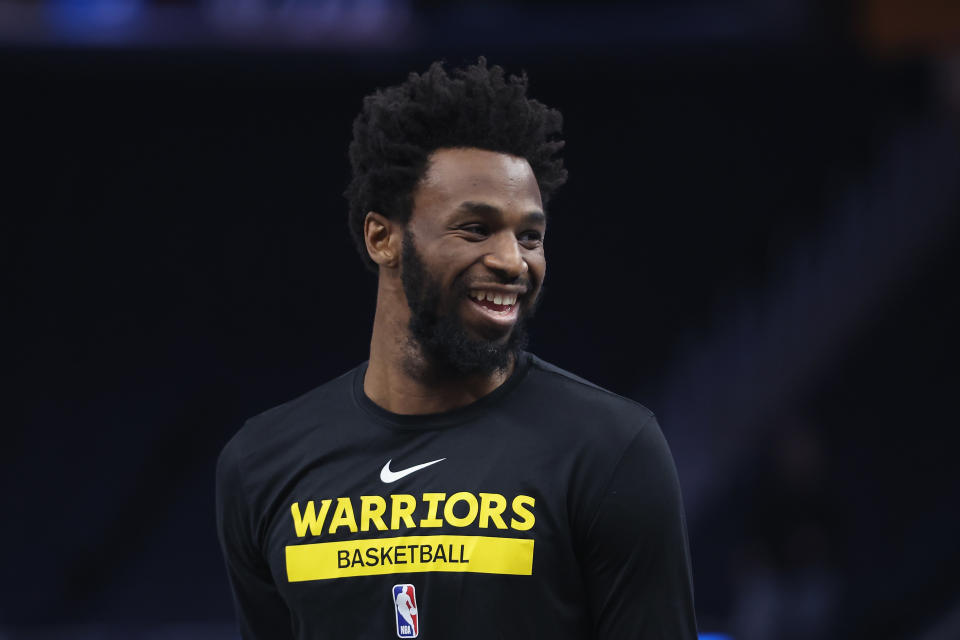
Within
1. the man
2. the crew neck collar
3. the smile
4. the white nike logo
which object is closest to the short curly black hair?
the man

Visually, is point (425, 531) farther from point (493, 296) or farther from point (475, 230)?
point (475, 230)

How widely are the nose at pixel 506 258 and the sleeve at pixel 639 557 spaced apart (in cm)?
43

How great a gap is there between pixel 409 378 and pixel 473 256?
342 mm

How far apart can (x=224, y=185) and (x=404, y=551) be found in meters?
10.1

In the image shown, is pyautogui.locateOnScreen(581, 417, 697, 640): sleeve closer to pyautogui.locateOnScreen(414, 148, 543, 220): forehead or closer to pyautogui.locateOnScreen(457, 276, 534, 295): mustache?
pyautogui.locateOnScreen(457, 276, 534, 295): mustache

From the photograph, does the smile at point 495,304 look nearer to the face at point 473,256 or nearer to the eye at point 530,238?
the face at point 473,256

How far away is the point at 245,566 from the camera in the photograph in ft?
10.2

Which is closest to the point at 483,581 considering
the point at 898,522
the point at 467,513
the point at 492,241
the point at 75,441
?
the point at 467,513

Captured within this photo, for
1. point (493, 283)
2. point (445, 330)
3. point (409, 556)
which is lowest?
point (409, 556)

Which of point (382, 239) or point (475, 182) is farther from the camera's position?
point (382, 239)

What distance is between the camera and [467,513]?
2783 mm

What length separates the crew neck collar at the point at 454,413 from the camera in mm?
2961

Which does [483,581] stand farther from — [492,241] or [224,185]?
[224,185]

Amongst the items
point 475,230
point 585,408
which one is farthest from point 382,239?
point 585,408
